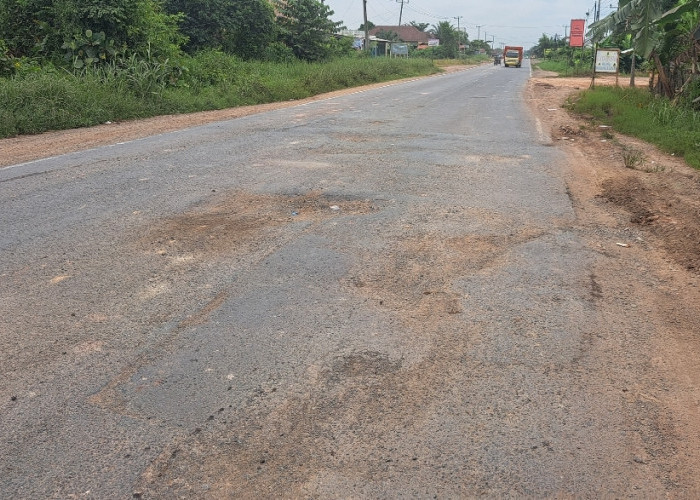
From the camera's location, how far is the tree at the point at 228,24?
93.5ft

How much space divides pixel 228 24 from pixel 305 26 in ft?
24.7

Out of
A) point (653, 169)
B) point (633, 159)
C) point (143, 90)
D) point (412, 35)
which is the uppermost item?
point (412, 35)

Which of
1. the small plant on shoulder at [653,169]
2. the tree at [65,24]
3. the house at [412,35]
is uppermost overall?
the house at [412,35]

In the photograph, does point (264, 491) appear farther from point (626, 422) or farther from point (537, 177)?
point (537, 177)

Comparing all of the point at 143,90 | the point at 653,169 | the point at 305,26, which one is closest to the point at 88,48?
the point at 143,90

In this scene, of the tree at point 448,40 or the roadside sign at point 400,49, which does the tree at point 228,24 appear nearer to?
the roadside sign at point 400,49

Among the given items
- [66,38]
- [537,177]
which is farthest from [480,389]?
[66,38]

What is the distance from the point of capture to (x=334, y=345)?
383 centimetres

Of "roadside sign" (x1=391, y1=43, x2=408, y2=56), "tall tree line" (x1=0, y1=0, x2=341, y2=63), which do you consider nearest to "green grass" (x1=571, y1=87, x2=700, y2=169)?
"tall tree line" (x1=0, y1=0, x2=341, y2=63)

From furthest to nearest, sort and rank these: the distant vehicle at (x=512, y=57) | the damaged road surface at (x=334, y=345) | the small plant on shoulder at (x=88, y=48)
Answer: the distant vehicle at (x=512, y=57)
the small plant on shoulder at (x=88, y=48)
the damaged road surface at (x=334, y=345)

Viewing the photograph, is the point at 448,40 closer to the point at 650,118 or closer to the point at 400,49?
the point at 400,49

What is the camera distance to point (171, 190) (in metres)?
7.41

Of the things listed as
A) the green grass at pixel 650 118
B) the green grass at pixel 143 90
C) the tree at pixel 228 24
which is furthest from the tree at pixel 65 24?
the green grass at pixel 650 118

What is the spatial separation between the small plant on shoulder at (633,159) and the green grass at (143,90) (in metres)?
10.7
